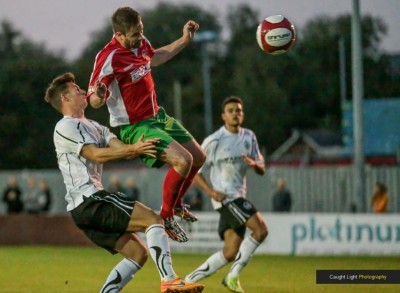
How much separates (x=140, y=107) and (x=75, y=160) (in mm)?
1192

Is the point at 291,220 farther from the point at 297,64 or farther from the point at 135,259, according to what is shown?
the point at 297,64

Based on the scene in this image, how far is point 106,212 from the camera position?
35.4 ft

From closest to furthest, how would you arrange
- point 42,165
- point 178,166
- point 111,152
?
point 111,152 < point 178,166 < point 42,165

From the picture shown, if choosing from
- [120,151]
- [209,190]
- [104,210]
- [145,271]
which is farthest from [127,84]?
[145,271]

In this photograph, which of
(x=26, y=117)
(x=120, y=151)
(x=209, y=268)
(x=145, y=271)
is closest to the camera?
(x=120, y=151)

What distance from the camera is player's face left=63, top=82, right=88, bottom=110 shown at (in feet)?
36.7

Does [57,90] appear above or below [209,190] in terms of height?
above

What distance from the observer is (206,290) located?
14.9 m

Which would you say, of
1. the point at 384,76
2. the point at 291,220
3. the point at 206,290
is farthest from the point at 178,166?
the point at 384,76

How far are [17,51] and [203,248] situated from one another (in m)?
48.8

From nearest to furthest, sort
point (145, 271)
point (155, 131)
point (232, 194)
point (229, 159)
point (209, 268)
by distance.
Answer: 1. point (155, 131)
2. point (209, 268)
3. point (232, 194)
4. point (229, 159)
5. point (145, 271)

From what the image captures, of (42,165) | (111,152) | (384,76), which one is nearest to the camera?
(111,152)

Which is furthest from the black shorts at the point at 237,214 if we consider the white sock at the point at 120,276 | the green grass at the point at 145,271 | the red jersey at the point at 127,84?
the white sock at the point at 120,276

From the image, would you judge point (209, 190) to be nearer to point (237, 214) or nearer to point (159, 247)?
point (237, 214)
